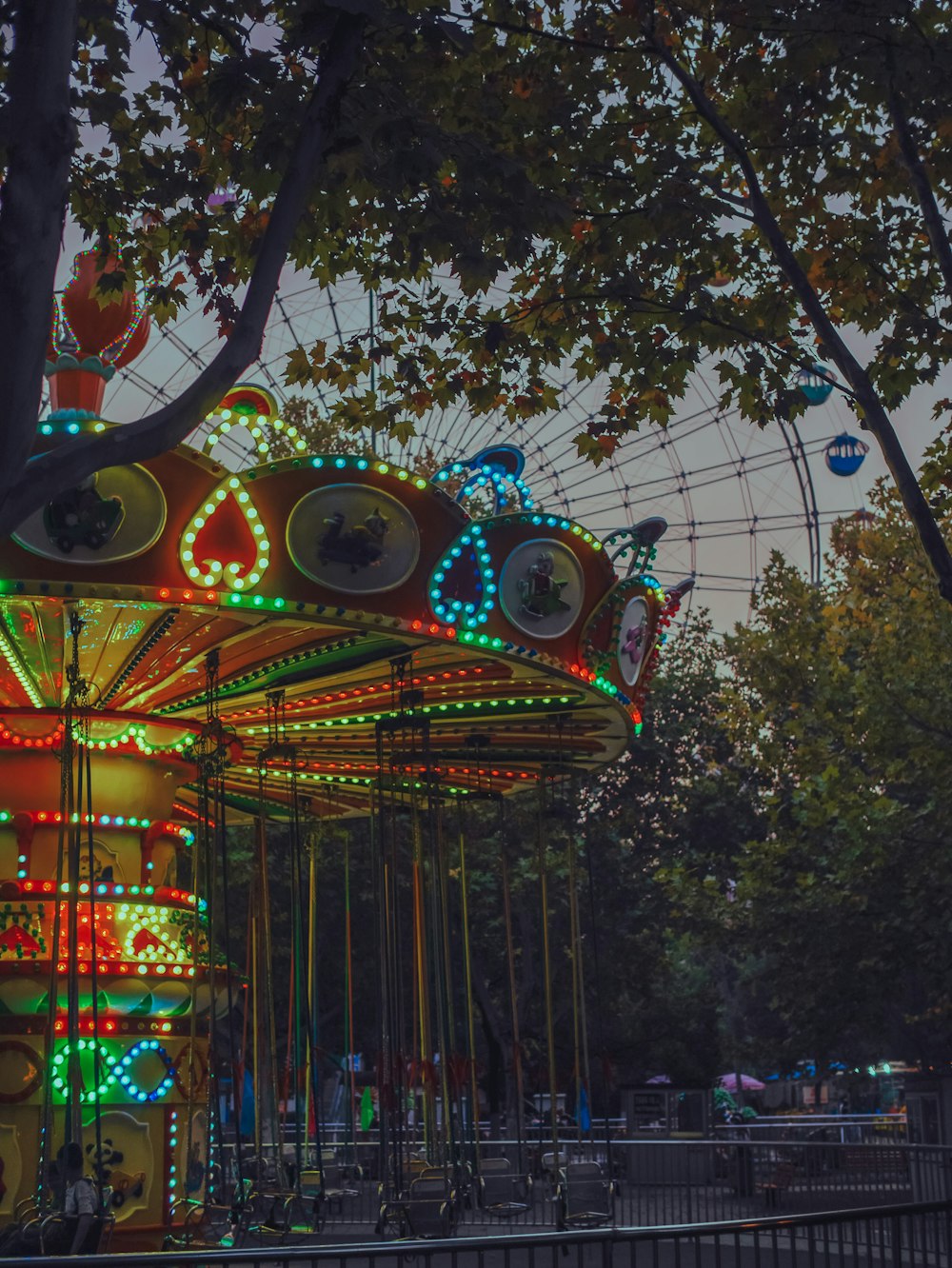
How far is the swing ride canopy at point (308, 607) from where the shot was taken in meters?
9.27

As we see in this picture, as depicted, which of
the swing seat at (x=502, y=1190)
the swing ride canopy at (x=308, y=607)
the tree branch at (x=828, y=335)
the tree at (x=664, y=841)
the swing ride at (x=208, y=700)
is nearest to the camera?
the tree branch at (x=828, y=335)

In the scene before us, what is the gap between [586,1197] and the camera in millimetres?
12266

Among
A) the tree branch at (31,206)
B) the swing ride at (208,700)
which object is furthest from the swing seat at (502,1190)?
the tree branch at (31,206)

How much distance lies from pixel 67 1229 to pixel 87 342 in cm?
631

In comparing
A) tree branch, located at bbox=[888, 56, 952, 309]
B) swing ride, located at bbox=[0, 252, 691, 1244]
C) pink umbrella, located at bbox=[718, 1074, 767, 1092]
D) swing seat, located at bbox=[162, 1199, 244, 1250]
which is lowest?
pink umbrella, located at bbox=[718, 1074, 767, 1092]

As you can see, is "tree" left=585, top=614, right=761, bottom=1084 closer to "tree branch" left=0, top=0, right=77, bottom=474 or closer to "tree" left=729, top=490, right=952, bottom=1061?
"tree" left=729, top=490, right=952, bottom=1061

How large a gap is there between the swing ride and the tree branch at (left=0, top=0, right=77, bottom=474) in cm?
397

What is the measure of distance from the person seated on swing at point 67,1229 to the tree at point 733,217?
16.5 feet

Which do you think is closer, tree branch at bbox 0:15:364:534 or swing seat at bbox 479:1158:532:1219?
tree branch at bbox 0:15:364:534

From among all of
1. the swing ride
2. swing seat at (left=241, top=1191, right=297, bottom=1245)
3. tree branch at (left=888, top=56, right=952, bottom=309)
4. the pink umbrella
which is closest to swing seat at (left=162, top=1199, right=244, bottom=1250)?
the swing ride

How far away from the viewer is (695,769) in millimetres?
33750

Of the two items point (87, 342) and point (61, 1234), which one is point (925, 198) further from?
point (61, 1234)

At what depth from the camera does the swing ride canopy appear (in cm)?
927

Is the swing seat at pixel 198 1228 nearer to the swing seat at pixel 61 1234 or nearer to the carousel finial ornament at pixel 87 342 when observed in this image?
the swing seat at pixel 61 1234
